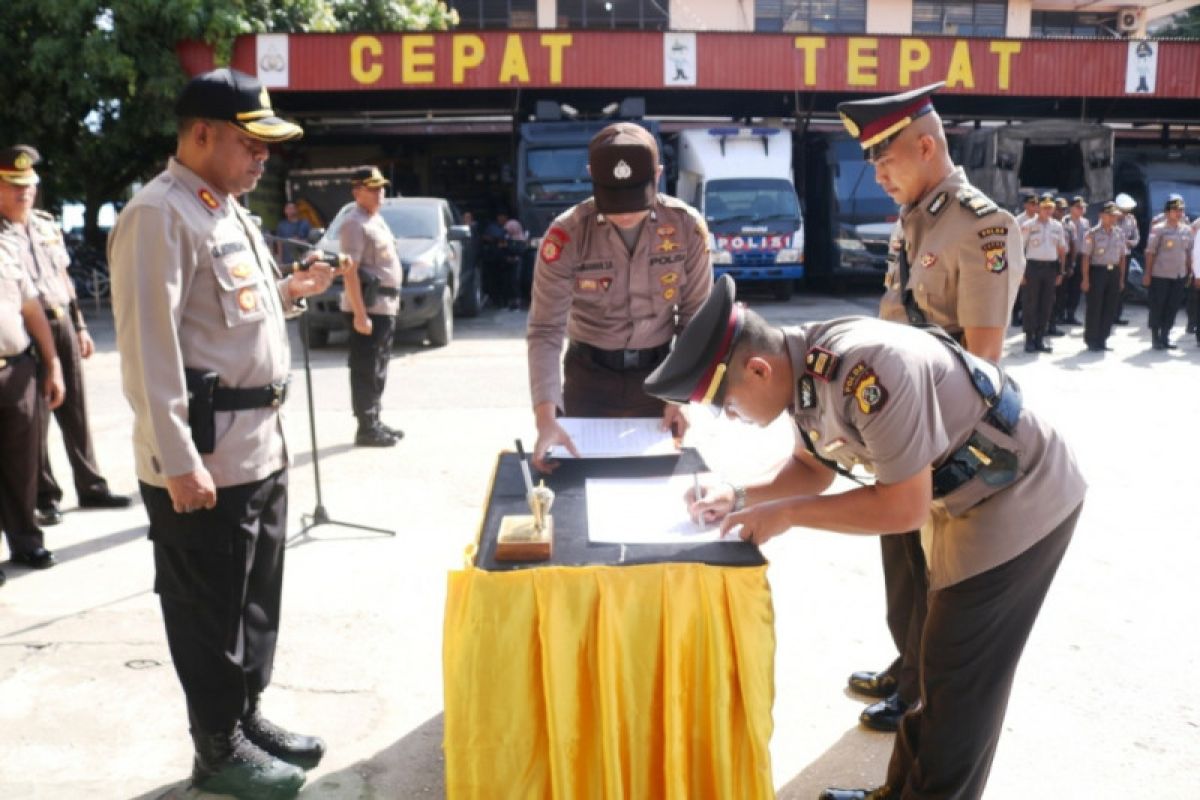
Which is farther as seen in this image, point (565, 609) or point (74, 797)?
point (74, 797)

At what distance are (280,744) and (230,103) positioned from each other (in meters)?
1.84

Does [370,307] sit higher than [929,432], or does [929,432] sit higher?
[929,432]

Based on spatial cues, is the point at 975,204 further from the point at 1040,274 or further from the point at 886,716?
the point at 1040,274

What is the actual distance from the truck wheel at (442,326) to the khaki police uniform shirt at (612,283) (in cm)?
782

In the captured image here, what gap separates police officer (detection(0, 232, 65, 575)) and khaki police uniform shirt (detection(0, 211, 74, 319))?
15 centimetres

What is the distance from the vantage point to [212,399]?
2658mm

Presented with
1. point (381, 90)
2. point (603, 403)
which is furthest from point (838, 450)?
point (381, 90)

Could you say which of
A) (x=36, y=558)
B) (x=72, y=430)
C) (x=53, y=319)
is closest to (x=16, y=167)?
(x=53, y=319)

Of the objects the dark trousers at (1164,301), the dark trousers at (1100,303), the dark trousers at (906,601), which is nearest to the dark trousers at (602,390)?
the dark trousers at (906,601)

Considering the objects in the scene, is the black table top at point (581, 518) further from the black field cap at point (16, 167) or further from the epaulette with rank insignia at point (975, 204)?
the black field cap at point (16, 167)

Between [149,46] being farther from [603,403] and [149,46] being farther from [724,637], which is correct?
[724,637]

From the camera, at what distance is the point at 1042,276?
11.3 m

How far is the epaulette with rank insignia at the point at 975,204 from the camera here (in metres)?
3.00

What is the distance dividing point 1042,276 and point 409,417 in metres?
7.46
